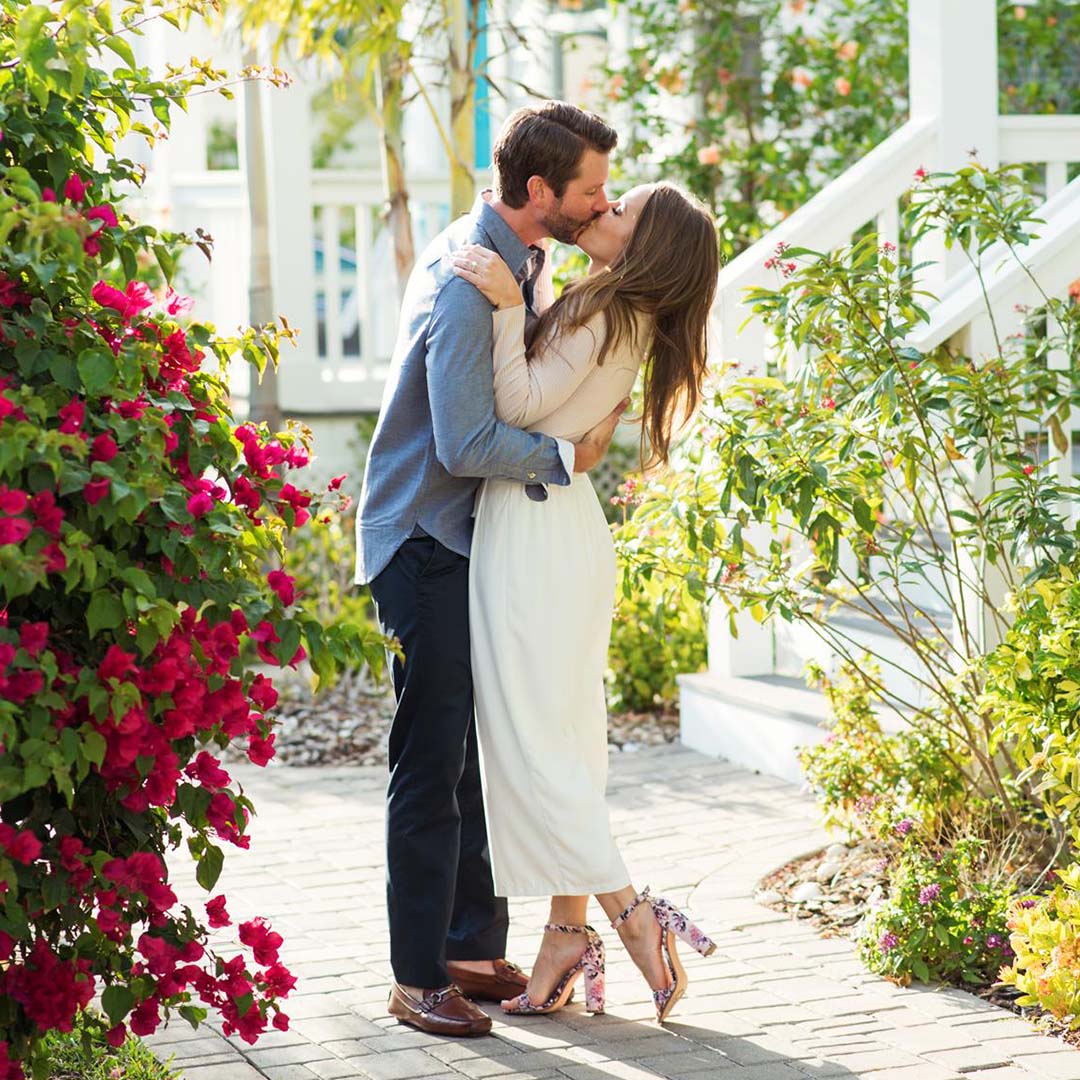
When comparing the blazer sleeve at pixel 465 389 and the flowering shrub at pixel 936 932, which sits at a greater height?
the blazer sleeve at pixel 465 389

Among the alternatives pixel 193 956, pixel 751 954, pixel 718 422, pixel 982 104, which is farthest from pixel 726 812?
pixel 193 956

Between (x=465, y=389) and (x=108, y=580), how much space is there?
1.11 meters

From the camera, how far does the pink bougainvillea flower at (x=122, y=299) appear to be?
2.75 meters

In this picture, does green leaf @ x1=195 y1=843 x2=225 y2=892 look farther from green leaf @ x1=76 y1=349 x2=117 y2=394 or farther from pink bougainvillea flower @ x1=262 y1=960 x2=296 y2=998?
green leaf @ x1=76 y1=349 x2=117 y2=394

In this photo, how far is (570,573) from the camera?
12.3ft

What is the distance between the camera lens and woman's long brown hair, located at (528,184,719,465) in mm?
3650

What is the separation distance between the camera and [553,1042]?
369 centimetres

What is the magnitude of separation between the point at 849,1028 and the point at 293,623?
5.73ft

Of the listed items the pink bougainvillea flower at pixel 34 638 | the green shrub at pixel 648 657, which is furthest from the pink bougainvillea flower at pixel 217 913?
the green shrub at pixel 648 657

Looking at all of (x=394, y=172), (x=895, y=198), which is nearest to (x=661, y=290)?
(x=895, y=198)

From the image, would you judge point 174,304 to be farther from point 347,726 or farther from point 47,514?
point 347,726

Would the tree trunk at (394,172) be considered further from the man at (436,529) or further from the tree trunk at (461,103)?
the man at (436,529)

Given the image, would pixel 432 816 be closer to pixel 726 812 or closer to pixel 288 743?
pixel 726 812

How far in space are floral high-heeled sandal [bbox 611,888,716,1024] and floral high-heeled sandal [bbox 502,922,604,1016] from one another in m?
0.08
